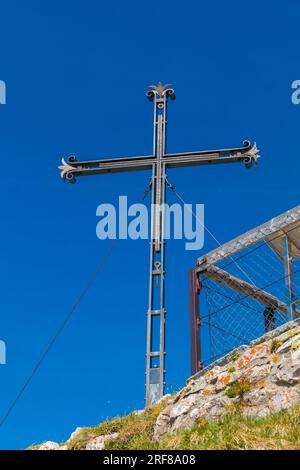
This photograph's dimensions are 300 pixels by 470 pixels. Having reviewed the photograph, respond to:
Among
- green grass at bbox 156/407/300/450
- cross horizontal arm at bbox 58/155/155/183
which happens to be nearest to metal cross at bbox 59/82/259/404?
cross horizontal arm at bbox 58/155/155/183

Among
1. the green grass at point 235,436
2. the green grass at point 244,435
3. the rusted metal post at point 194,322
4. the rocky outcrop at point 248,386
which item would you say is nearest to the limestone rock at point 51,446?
the green grass at point 235,436

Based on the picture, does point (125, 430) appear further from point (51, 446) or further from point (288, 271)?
point (288, 271)

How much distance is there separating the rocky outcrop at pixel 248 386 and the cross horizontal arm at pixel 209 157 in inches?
229

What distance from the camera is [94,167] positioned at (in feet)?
64.4

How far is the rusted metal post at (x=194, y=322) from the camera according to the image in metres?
16.5

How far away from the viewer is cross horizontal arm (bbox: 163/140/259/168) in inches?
734

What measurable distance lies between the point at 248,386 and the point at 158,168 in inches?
297

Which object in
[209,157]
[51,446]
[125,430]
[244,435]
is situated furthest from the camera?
[209,157]

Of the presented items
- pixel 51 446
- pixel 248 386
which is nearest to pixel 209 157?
pixel 248 386
